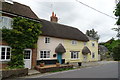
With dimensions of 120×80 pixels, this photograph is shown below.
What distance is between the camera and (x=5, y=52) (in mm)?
14977

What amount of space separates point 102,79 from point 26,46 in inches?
391

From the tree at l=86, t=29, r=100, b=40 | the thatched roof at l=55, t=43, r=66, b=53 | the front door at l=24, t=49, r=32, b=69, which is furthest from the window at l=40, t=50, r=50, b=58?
the tree at l=86, t=29, r=100, b=40

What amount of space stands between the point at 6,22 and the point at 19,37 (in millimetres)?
2279

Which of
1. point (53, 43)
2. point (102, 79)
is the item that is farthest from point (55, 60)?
point (102, 79)

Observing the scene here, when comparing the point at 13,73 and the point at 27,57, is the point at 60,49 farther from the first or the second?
the point at 13,73

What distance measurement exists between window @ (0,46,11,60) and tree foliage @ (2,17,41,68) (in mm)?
492

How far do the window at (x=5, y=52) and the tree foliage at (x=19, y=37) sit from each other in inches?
19.4

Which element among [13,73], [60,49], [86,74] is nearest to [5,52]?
[13,73]

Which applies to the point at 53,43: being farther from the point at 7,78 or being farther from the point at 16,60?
the point at 7,78

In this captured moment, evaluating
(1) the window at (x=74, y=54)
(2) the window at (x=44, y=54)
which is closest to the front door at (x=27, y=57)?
(2) the window at (x=44, y=54)

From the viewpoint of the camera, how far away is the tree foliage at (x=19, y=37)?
1504 centimetres

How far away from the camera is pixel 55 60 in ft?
74.9

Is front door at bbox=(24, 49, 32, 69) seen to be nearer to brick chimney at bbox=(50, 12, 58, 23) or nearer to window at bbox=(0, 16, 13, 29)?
window at bbox=(0, 16, 13, 29)

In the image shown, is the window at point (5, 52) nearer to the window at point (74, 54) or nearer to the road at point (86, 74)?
the road at point (86, 74)
